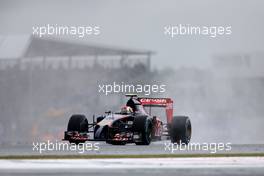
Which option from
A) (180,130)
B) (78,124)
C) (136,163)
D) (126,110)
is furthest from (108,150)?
(136,163)

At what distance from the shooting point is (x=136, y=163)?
15289 millimetres

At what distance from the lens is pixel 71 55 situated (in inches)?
854

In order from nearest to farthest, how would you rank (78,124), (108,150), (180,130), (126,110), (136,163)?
(136,163)
(108,150)
(180,130)
(78,124)
(126,110)

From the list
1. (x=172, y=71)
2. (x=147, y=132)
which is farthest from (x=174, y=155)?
(x=172, y=71)

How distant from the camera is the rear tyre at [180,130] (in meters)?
20.5

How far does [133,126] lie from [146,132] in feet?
1.20

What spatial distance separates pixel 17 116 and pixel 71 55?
2162 mm

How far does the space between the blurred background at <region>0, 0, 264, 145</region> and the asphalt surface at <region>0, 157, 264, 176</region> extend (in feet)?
17.1

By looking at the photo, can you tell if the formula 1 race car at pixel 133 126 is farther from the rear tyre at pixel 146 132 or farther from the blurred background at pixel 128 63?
the blurred background at pixel 128 63

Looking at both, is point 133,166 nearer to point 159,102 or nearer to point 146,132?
point 146,132

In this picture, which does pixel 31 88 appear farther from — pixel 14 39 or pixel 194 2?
pixel 194 2

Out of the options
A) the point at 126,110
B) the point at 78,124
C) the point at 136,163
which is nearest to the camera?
the point at 136,163

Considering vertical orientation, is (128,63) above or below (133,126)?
above

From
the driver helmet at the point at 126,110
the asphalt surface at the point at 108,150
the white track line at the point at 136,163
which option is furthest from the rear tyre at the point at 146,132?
the white track line at the point at 136,163
